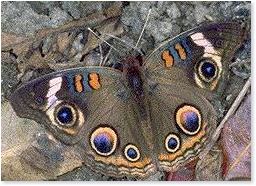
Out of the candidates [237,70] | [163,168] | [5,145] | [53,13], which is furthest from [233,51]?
[5,145]

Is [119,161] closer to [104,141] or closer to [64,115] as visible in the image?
[104,141]

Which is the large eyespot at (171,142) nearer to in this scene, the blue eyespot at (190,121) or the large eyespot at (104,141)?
the blue eyespot at (190,121)

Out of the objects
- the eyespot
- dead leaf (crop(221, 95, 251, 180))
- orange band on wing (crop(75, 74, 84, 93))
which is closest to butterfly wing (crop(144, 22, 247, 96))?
the eyespot

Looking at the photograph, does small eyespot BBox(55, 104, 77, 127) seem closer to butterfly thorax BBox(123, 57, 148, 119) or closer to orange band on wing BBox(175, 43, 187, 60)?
butterfly thorax BBox(123, 57, 148, 119)

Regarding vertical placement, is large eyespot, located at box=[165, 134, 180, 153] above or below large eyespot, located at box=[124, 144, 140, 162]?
above

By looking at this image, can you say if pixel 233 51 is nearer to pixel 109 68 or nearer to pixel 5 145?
pixel 109 68

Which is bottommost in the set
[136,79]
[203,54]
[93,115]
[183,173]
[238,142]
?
[183,173]

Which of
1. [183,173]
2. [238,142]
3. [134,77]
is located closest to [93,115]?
[134,77]

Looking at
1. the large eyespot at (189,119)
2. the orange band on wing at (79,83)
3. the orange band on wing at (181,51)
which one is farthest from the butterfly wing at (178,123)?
the orange band on wing at (79,83)
